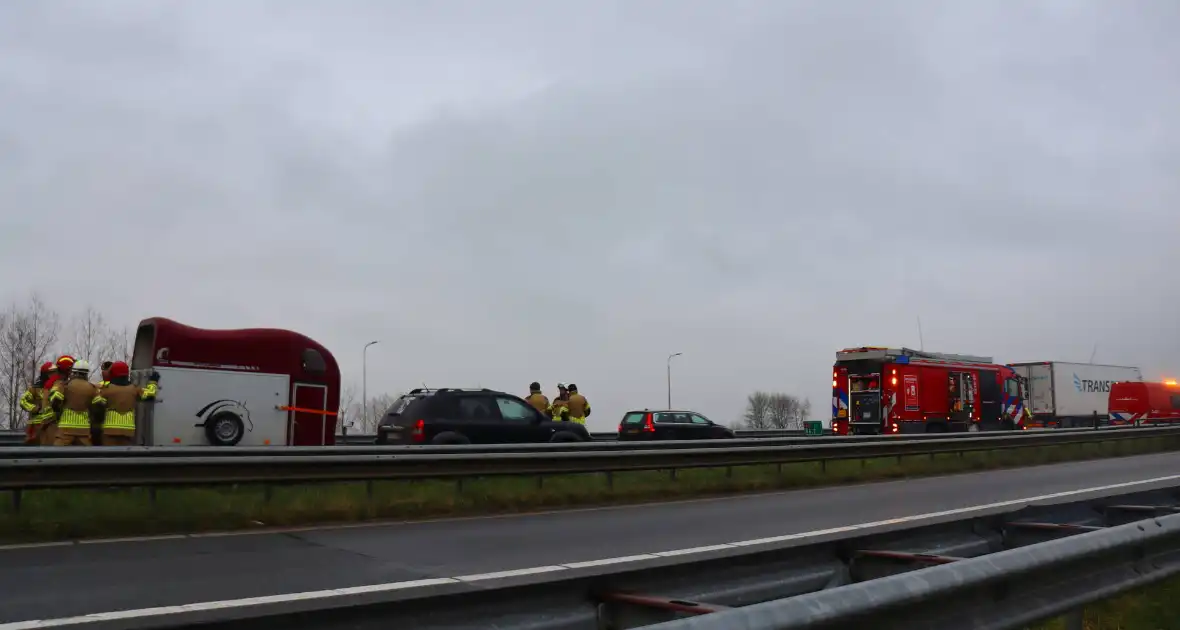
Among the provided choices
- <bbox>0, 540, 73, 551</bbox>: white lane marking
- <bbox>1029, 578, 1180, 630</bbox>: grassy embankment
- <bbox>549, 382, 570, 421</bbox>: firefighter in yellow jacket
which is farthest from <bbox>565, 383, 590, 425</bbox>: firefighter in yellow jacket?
<bbox>1029, 578, 1180, 630</bbox>: grassy embankment

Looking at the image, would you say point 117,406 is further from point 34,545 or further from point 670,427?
point 670,427

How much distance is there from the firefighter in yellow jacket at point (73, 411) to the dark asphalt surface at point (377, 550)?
13.7ft

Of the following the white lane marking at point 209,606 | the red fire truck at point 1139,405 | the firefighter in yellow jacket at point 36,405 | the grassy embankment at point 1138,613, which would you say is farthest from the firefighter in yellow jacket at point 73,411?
the red fire truck at point 1139,405

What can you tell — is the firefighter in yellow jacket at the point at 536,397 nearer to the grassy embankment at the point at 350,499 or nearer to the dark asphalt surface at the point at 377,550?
the grassy embankment at the point at 350,499

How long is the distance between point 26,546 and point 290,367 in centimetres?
1217

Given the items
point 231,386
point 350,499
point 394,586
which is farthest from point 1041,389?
point 394,586

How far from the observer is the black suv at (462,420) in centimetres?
1561

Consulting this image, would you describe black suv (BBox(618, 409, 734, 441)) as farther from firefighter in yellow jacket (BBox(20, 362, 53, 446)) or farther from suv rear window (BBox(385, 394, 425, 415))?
firefighter in yellow jacket (BBox(20, 362, 53, 446))

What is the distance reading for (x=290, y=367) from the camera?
20391 millimetres

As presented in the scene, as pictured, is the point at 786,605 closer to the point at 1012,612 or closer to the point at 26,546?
the point at 1012,612

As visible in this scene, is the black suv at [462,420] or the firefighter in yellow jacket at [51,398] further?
the black suv at [462,420]

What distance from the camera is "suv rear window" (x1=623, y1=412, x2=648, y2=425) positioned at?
941 inches

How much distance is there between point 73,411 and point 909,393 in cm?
2264

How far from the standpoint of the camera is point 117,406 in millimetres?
12516
